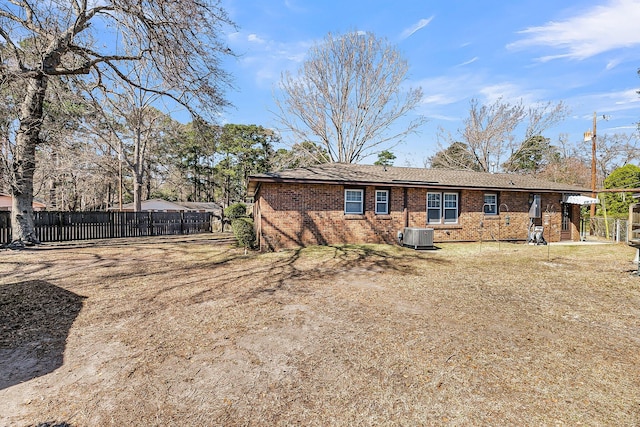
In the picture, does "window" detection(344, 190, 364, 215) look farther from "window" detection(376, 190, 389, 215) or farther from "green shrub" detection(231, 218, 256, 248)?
"green shrub" detection(231, 218, 256, 248)

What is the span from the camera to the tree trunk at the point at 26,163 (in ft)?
36.4

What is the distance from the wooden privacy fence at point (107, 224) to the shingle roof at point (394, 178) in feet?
25.6

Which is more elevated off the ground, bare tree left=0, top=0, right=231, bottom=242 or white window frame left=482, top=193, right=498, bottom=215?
bare tree left=0, top=0, right=231, bottom=242

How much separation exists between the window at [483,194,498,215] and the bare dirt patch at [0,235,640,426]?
690 cm

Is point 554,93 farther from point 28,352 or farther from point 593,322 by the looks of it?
point 28,352

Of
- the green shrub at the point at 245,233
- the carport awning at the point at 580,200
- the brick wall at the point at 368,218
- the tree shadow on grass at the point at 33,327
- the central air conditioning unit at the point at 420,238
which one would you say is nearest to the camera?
the tree shadow on grass at the point at 33,327

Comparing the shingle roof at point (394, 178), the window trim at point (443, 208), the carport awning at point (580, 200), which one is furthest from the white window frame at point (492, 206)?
the carport awning at point (580, 200)

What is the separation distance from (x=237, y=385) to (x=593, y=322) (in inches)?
217

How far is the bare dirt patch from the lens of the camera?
2643 mm

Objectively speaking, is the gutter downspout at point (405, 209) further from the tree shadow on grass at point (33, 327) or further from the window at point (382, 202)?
the tree shadow on grass at point (33, 327)

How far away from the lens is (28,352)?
3652 millimetres

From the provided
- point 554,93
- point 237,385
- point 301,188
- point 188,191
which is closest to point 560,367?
point 237,385

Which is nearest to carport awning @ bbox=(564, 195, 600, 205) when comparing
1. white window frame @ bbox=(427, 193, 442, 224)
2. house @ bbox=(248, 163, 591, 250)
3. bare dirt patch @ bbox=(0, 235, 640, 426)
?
house @ bbox=(248, 163, 591, 250)

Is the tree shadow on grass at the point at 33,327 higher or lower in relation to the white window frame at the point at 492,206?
lower
